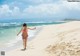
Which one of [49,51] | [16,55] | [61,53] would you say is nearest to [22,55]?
[16,55]

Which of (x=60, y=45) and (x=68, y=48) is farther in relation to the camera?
(x=60, y=45)

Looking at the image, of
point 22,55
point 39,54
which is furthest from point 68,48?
point 22,55

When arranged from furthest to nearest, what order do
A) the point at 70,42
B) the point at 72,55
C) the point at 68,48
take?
1. the point at 70,42
2. the point at 68,48
3. the point at 72,55

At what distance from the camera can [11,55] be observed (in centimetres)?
1602

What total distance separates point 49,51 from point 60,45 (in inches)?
30.9

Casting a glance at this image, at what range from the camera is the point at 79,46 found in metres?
14.4

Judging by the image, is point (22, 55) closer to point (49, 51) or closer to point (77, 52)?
point (49, 51)

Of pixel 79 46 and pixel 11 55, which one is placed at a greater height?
pixel 79 46

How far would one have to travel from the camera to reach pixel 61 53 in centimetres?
1416

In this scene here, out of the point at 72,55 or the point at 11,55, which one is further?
the point at 11,55

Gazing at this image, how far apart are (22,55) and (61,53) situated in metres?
2.55

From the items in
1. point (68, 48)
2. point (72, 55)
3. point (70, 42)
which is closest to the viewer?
point (72, 55)

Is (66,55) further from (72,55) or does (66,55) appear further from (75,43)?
(75,43)

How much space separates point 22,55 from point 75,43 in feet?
10.4
